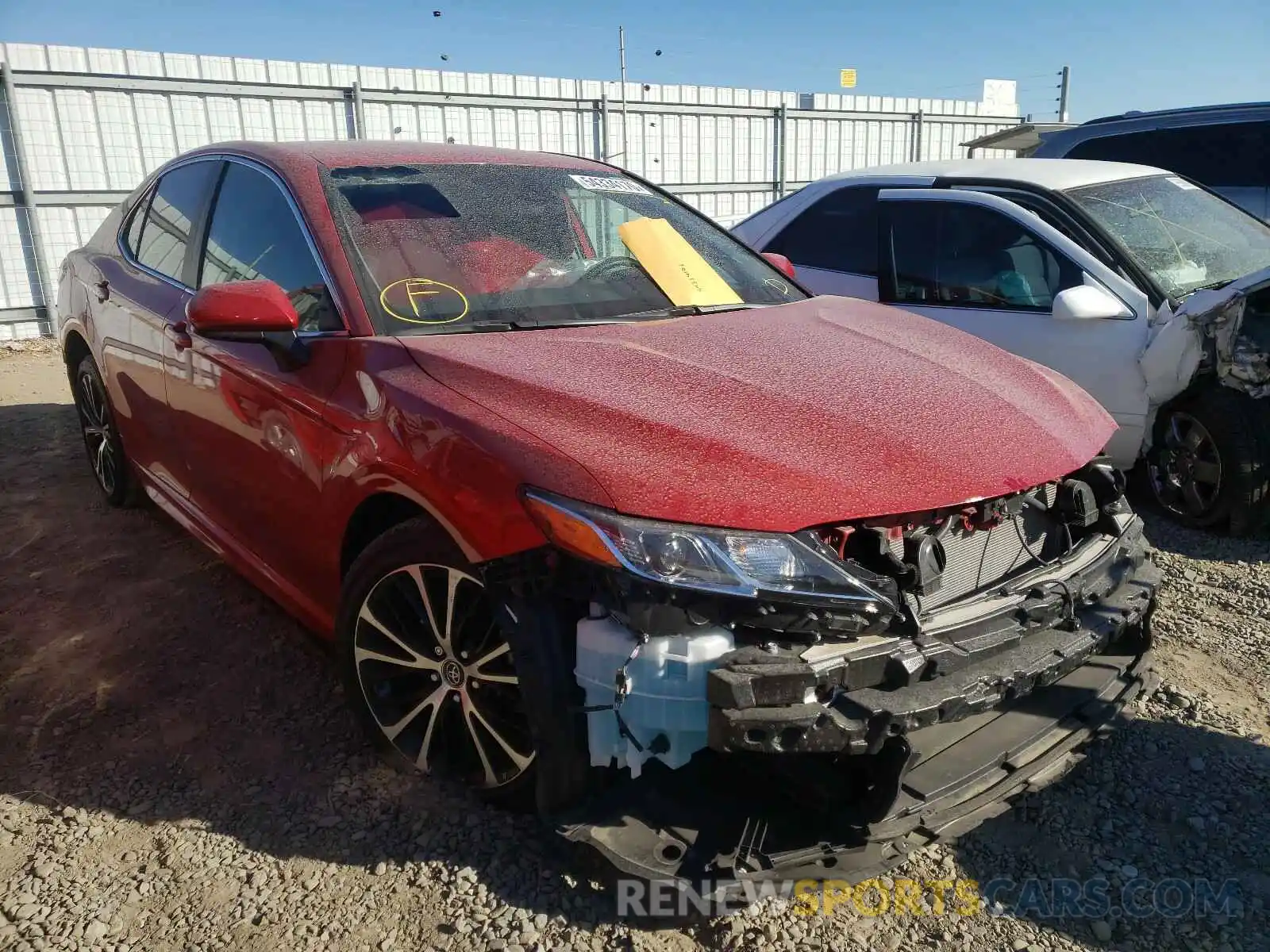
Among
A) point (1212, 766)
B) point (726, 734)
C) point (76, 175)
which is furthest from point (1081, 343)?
point (76, 175)

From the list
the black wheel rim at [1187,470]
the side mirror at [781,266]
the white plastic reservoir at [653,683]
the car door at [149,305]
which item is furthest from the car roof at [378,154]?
the black wheel rim at [1187,470]

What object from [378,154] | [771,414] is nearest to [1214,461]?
[771,414]

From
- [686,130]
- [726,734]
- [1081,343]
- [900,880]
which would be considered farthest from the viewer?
[686,130]

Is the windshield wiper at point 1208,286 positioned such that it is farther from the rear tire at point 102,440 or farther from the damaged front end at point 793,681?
the rear tire at point 102,440

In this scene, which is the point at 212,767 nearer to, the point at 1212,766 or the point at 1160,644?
the point at 1212,766

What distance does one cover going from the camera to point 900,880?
221cm

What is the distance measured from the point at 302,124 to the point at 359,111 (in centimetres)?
65

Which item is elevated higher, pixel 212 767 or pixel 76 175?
Answer: pixel 76 175

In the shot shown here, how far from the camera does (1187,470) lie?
169 inches

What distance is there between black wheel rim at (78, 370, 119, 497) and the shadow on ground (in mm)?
885

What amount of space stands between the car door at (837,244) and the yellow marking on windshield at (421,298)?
119 inches

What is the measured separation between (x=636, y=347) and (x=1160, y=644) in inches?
88.2

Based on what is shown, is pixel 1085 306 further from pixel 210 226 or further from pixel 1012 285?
pixel 210 226

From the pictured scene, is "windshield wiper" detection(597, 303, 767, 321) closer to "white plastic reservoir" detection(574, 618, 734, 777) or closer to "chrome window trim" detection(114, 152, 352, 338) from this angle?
"chrome window trim" detection(114, 152, 352, 338)
